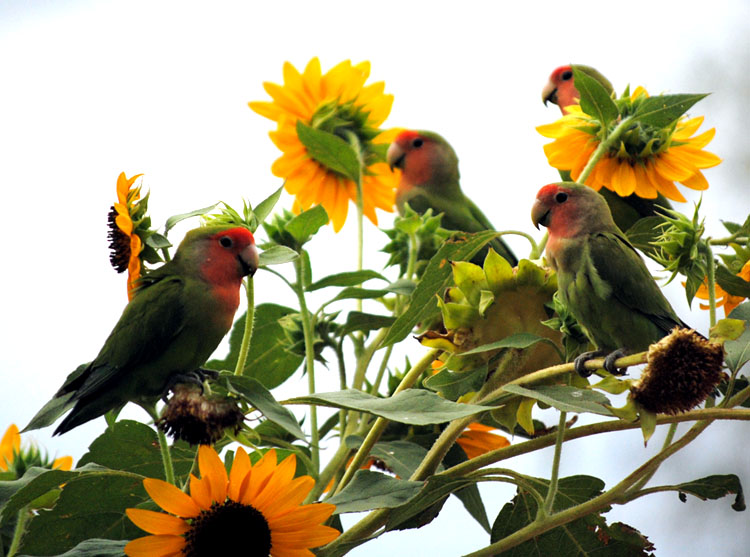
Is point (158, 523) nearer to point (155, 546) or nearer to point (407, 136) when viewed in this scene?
point (155, 546)

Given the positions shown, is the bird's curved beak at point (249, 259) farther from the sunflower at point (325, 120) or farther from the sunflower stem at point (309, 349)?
the sunflower at point (325, 120)

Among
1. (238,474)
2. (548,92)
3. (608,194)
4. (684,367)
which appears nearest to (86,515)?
(238,474)

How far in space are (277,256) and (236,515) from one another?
0.49ft

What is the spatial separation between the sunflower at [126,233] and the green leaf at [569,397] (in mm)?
222

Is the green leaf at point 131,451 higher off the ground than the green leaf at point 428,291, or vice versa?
the green leaf at point 428,291

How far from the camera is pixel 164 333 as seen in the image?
18.9 inches

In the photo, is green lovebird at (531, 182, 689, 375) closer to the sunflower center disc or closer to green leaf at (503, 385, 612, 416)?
green leaf at (503, 385, 612, 416)

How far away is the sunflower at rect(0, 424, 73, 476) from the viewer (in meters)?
0.59

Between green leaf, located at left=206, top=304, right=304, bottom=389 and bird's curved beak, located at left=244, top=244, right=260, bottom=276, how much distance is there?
20 centimetres

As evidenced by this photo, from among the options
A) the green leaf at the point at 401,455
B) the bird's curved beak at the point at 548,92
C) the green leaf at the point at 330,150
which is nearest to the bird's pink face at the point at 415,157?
the bird's curved beak at the point at 548,92

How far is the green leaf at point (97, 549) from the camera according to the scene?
446 mm

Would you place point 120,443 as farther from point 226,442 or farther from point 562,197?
point 562,197

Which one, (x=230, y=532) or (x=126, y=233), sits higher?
(x=126, y=233)

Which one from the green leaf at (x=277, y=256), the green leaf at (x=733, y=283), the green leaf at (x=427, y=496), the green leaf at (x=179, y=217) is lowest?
the green leaf at (x=427, y=496)
